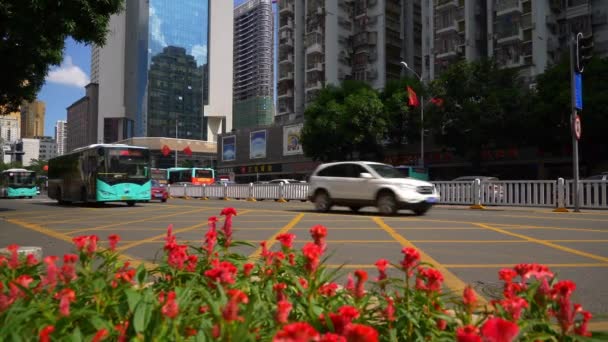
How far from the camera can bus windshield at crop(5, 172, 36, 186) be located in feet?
123

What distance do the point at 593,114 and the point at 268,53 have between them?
127 meters

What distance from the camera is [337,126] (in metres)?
34.9

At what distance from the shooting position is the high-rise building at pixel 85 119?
152875 mm

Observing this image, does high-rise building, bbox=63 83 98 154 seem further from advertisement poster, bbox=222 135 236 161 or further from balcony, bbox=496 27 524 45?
balcony, bbox=496 27 524 45

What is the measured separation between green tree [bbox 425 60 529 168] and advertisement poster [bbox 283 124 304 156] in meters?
18.9

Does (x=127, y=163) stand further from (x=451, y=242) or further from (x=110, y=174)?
(x=451, y=242)

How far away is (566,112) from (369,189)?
59.9 feet

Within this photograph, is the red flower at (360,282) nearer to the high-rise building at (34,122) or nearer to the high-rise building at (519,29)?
the high-rise building at (519,29)

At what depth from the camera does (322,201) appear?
14.4 m

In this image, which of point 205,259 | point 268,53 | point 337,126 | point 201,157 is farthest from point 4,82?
point 268,53

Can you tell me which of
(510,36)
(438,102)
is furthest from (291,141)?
(510,36)

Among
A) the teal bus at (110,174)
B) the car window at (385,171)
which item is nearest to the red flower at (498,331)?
the car window at (385,171)

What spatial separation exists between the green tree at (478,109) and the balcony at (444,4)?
1337cm

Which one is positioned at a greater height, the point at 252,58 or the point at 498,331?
the point at 252,58
